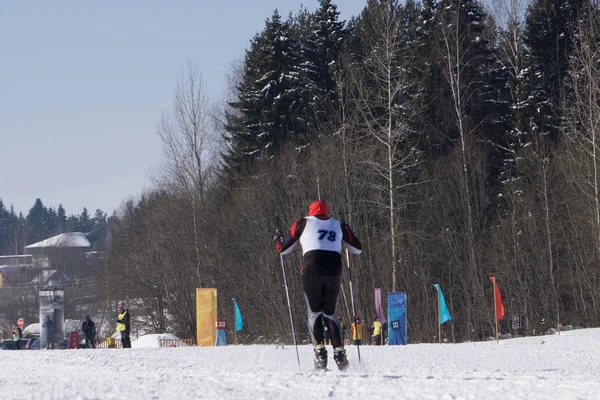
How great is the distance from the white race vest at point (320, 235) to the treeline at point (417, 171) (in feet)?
82.1

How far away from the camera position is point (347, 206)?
40.9 meters

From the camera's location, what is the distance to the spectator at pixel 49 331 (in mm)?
29328

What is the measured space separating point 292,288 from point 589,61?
1702cm

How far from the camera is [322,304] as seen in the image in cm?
954

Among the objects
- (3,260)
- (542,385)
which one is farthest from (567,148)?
(3,260)

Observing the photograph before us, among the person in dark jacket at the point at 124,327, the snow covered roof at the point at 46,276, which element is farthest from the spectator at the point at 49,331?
the snow covered roof at the point at 46,276

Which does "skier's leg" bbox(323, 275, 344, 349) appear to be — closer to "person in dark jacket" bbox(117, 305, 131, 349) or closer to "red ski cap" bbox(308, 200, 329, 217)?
"red ski cap" bbox(308, 200, 329, 217)

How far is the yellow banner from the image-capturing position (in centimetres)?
2709

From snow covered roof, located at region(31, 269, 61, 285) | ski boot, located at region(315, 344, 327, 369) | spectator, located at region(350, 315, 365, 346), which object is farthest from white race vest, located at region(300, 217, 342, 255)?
snow covered roof, located at region(31, 269, 61, 285)

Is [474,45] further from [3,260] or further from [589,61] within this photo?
[3,260]

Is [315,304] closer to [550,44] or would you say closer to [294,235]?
[294,235]

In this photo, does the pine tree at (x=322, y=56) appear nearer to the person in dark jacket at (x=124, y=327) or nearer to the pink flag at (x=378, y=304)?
the pink flag at (x=378, y=304)

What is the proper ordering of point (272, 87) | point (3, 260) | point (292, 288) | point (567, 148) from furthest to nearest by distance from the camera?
point (3, 260)
point (272, 87)
point (292, 288)
point (567, 148)

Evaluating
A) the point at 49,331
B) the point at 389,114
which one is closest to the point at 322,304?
the point at 49,331
